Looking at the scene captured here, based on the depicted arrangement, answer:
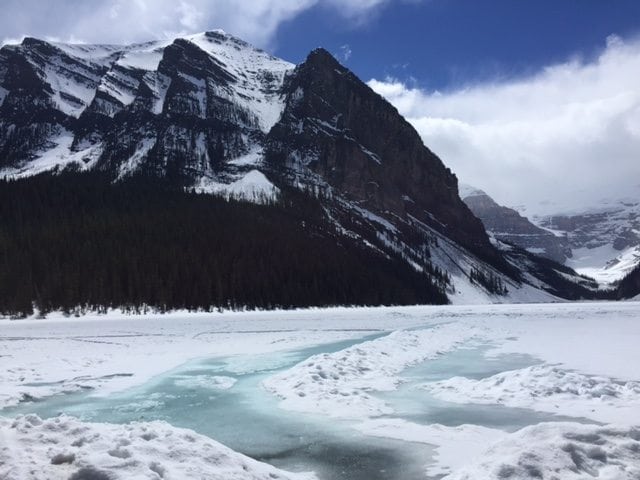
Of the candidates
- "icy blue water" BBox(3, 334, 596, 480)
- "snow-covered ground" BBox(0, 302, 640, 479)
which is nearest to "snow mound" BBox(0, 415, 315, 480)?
"snow-covered ground" BBox(0, 302, 640, 479)

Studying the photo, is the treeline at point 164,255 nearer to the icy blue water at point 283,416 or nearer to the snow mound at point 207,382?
the snow mound at point 207,382

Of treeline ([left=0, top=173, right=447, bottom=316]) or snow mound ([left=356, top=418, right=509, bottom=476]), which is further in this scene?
treeline ([left=0, top=173, right=447, bottom=316])

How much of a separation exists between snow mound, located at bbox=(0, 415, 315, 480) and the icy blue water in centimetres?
160

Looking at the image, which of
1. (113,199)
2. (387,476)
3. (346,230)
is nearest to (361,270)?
(346,230)

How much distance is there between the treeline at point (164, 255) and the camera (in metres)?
84.8

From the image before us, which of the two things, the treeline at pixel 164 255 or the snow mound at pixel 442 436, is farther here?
the treeline at pixel 164 255

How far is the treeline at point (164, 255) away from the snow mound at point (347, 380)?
6460cm

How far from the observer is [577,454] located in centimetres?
886

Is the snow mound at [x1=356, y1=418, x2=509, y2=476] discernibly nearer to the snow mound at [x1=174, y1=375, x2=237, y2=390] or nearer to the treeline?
the snow mound at [x1=174, y1=375, x2=237, y2=390]

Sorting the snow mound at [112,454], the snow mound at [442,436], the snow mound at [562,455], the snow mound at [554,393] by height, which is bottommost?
the snow mound at [442,436]

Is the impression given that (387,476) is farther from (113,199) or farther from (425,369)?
(113,199)

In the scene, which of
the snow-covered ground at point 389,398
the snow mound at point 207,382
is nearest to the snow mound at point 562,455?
the snow-covered ground at point 389,398

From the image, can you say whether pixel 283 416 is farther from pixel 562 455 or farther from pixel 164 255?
pixel 164 255

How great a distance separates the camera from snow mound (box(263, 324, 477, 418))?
16031mm
